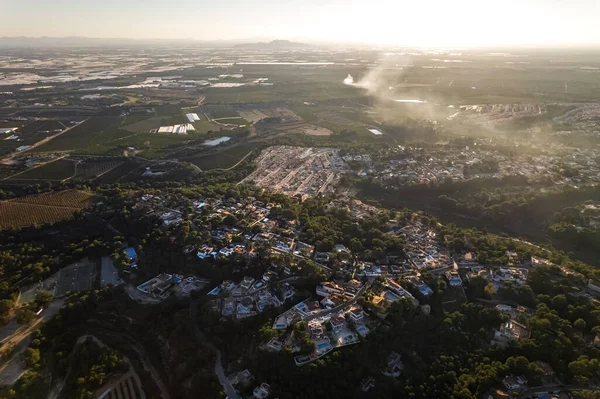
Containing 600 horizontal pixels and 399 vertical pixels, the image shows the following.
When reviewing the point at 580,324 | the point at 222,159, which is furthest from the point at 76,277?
the point at 580,324

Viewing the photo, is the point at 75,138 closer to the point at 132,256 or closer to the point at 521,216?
the point at 132,256

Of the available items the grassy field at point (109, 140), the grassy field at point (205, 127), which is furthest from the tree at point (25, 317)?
the grassy field at point (205, 127)

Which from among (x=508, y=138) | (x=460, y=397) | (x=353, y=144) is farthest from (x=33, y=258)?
(x=508, y=138)

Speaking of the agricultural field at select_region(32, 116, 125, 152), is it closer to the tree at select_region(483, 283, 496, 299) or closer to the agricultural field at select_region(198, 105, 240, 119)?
the agricultural field at select_region(198, 105, 240, 119)

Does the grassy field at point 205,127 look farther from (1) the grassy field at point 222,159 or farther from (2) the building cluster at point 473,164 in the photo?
(2) the building cluster at point 473,164

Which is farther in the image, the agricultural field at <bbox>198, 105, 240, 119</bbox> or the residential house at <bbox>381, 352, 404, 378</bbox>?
the agricultural field at <bbox>198, 105, 240, 119</bbox>

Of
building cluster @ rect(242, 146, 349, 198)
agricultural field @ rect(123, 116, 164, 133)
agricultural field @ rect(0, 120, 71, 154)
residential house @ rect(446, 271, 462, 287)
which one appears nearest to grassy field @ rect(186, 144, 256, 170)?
building cluster @ rect(242, 146, 349, 198)
